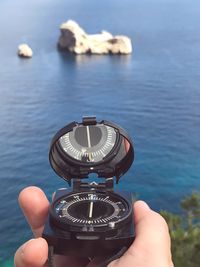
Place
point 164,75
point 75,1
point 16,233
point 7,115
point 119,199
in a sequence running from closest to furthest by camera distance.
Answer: point 119,199 < point 16,233 < point 7,115 < point 164,75 < point 75,1

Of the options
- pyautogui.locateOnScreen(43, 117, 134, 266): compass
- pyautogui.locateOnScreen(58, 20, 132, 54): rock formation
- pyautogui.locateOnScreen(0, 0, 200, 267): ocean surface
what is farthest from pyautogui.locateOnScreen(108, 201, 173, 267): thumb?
pyautogui.locateOnScreen(58, 20, 132, 54): rock formation

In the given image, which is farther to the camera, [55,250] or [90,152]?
Answer: [90,152]

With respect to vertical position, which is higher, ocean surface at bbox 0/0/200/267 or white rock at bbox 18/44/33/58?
white rock at bbox 18/44/33/58

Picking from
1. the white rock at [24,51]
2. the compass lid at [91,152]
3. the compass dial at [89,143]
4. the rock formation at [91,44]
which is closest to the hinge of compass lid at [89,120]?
the compass lid at [91,152]

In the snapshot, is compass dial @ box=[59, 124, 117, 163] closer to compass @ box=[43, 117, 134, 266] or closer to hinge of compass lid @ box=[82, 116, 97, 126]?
compass @ box=[43, 117, 134, 266]

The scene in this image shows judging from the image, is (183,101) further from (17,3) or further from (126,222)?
(17,3)

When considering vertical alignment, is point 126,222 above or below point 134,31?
above

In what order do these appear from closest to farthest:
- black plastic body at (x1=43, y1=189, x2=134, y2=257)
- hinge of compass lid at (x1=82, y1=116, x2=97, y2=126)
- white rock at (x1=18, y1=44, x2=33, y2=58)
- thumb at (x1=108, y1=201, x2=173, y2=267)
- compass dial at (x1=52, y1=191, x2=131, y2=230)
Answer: thumb at (x1=108, y1=201, x2=173, y2=267) < black plastic body at (x1=43, y1=189, x2=134, y2=257) < compass dial at (x1=52, y1=191, x2=131, y2=230) < hinge of compass lid at (x1=82, y1=116, x2=97, y2=126) < white rock at (x1=18, y1=44, x2=33, y2=58)

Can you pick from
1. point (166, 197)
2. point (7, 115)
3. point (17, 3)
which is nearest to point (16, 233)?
point (166, 197)
